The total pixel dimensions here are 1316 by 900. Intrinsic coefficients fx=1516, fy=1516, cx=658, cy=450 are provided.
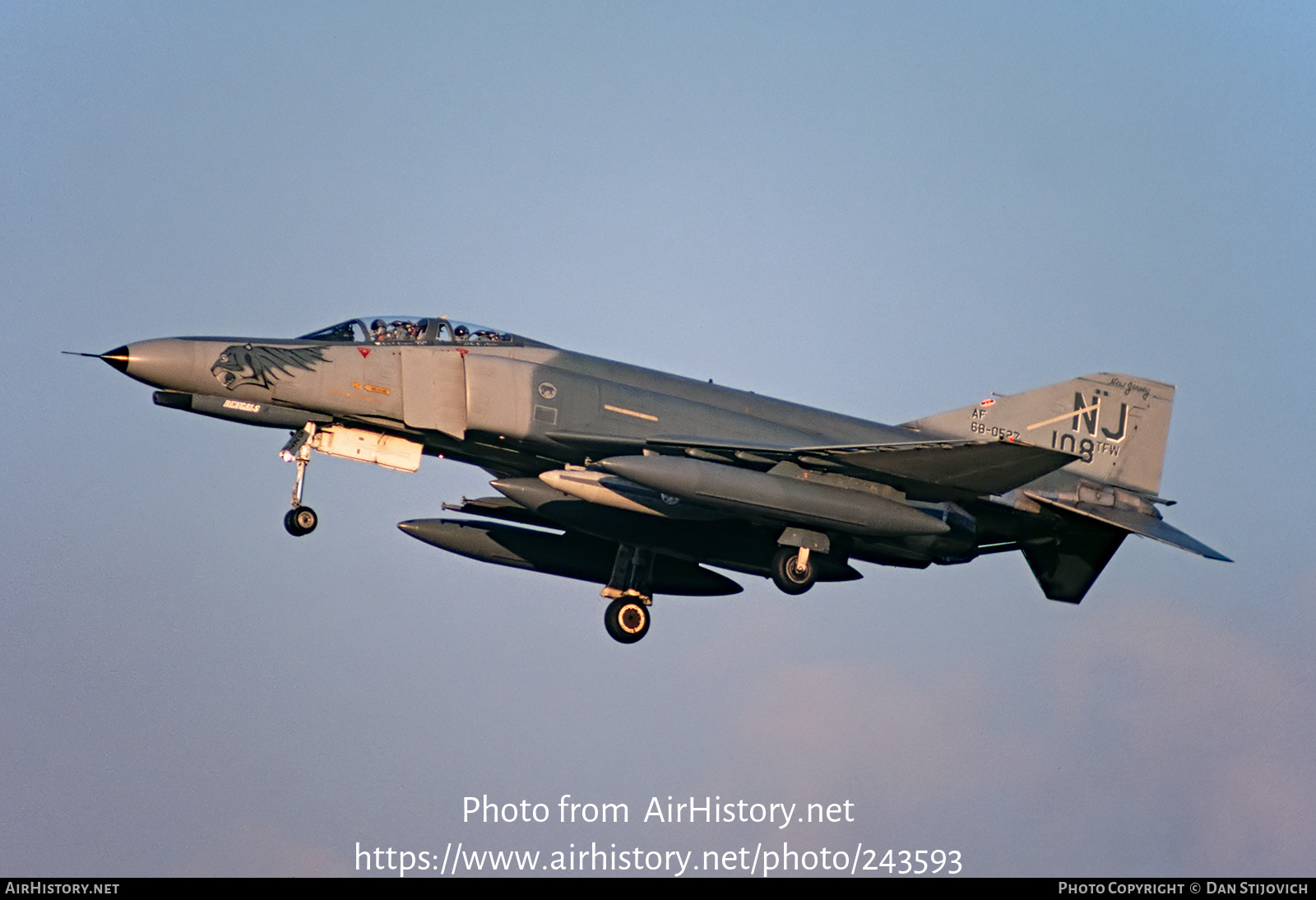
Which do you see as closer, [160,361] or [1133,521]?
[160,361]

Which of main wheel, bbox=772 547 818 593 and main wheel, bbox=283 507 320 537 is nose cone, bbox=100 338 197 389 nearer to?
main wheel, bbox=283 507 320 537

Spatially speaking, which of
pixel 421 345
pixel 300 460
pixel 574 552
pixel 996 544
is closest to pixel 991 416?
pixel 996 544

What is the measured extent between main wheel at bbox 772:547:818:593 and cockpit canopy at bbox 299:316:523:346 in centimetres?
434

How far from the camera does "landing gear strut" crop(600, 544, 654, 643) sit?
20594 millimetres

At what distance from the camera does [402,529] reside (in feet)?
67.0

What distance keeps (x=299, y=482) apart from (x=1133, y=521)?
10471 millimetres

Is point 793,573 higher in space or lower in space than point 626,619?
higher

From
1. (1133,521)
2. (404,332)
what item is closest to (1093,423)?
(1133,521)

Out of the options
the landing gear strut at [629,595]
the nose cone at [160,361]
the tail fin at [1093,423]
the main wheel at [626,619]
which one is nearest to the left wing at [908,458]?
the tail fin at [1093,423]

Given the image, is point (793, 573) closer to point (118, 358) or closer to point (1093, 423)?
point (1093, 423)

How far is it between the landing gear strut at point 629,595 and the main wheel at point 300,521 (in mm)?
4478

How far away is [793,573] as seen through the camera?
61.4 ft

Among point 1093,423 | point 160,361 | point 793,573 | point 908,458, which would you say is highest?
point 1093,423

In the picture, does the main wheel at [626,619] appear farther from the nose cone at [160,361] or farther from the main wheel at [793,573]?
the nose cone at [160,361]
